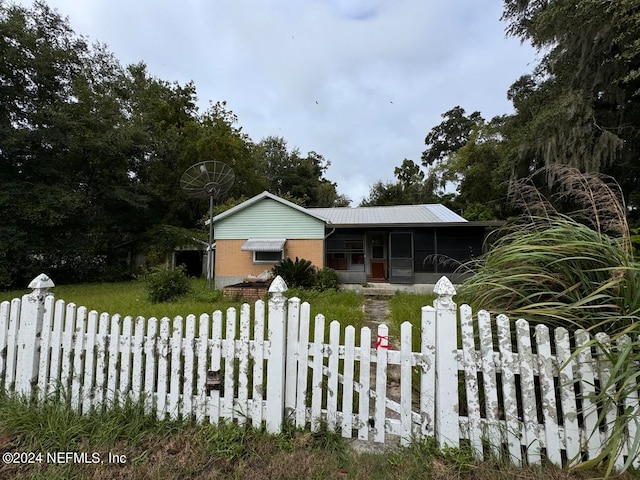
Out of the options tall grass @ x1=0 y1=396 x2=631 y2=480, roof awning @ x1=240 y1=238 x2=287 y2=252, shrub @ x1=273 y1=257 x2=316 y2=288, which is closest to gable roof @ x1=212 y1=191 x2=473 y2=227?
roof awning @ x1=240 y1=238 x2=287 y2=252

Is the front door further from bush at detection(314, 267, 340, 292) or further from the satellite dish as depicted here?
the satellite dish

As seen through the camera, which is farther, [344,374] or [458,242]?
[458,242]

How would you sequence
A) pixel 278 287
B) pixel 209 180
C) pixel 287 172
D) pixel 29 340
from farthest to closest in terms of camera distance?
pixel 287 172 → pixel 209 180 → pixel 29 340 → pixel 278 287

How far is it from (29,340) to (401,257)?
10735mm

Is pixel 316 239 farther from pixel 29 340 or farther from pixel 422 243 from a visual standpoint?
pixel 29 340

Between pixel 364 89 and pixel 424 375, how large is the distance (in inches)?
534

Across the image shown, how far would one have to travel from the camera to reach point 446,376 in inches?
70.9

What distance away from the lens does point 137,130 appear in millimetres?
16234

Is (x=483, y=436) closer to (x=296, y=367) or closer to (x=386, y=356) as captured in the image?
(x=386, y=356)

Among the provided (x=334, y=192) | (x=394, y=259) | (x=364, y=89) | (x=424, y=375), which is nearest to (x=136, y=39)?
(x=364, y=89)

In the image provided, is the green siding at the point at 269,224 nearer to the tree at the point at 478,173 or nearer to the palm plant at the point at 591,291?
the tree at the point at 478,173

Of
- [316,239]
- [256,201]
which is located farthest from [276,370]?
[256,201]

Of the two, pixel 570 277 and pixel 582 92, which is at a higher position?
pixel 582 92

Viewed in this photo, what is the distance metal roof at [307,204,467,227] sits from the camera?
1138 cm
